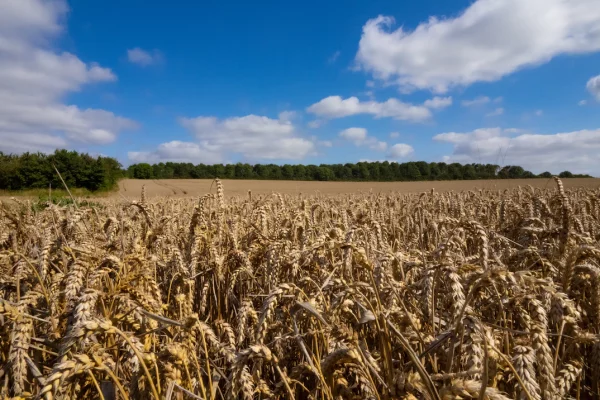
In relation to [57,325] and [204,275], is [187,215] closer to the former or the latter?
[204,275]

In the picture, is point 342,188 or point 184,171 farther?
point 184,171

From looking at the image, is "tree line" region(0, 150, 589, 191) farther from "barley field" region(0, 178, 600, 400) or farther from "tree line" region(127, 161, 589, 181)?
"barley field" region(0, 178, 600, 400)

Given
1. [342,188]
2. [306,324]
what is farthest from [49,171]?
[306,324]

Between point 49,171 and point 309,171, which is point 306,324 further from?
point 309,171

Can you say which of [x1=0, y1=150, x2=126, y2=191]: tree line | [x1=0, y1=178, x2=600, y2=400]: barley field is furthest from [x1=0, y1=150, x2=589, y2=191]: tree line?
[x1=0, y1=178, x2=600, y2=400]: barley field

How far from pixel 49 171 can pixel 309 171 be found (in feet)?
128

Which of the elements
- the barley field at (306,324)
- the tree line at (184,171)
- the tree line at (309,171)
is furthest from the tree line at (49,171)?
the barley field at (306,324)

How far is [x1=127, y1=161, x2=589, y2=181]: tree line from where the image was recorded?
56781 millimetres

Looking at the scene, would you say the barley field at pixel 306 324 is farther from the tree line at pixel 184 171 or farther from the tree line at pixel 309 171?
the tree line at pixel 309 171

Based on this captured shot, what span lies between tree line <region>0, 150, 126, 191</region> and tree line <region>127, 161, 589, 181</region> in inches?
937

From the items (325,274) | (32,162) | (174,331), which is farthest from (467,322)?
(32,162)

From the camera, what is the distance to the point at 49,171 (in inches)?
1304

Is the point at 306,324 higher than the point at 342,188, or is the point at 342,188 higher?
the point at 306,324

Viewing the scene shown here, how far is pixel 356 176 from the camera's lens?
200ft
